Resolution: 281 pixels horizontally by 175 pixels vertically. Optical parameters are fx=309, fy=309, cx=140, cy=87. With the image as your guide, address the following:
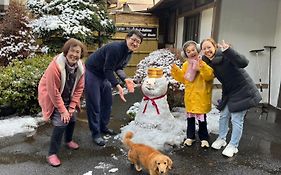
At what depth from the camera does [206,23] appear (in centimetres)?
765

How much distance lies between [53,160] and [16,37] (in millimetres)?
4442

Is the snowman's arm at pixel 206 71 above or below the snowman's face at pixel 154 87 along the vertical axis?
above

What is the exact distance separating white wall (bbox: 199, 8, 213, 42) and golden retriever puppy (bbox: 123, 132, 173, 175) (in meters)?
4.79

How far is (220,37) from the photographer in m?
6.87

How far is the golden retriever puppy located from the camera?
2862 millimetres

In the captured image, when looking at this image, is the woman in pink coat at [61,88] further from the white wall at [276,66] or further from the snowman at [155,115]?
the white wall at [276,66]

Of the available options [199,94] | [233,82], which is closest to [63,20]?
[199,94]

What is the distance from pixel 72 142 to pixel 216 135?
2153 millimetres

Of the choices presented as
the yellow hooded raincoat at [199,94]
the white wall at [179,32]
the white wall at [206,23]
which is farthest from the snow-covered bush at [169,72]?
the white wall at [179,32]

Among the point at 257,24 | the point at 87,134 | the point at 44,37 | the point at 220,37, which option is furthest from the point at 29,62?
the point at 257,24

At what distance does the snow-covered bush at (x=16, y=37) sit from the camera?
272 inches

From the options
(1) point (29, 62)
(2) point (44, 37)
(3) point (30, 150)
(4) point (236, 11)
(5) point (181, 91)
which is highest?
(4) point (236, 11)

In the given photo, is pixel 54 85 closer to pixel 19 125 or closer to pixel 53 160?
pixel 53 160

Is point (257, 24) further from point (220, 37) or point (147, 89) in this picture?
point (147, 89)
